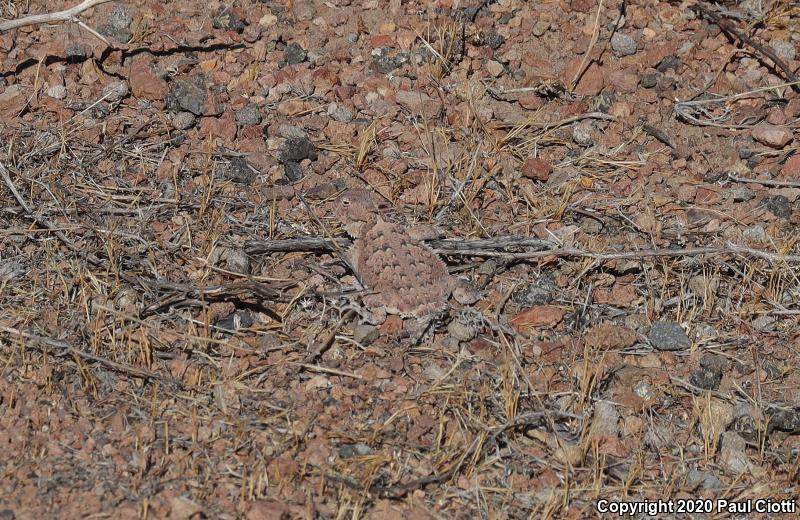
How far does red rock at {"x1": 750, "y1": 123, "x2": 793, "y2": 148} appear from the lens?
5016 mm

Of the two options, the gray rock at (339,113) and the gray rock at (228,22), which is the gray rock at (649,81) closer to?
the gray rock at (339,113)

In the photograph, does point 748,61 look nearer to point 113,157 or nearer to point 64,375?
point 113,157

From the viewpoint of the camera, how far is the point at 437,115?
5062mm

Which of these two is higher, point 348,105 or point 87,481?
point 348,105

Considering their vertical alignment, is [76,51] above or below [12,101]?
above

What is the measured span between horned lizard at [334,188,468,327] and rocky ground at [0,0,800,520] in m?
0.09

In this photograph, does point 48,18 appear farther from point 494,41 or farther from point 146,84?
point 494,41

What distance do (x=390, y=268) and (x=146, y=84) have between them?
1861mm

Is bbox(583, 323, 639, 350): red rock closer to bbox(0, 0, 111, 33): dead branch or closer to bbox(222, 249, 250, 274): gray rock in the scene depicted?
bbox(222, 249, 250, 274): gray rock

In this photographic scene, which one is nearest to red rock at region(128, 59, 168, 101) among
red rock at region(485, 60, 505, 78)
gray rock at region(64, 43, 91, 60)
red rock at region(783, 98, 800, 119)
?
gray rock at region(64, 43, 91, 60)

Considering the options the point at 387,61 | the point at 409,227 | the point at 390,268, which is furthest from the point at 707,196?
the point at 387,61

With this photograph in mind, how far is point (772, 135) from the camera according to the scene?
502 cm

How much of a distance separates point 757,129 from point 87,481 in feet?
12.5

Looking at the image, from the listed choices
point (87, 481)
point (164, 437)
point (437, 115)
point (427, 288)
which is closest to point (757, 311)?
point (427, 288)
